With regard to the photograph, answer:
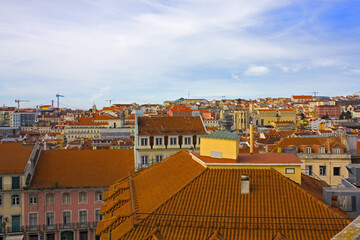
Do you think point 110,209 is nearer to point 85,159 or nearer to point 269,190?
point 269,190

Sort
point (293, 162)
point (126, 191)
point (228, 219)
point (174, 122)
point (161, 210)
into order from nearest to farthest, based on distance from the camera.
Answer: point (228, 219) → point (161, 210) → point (293, 162) → point (126, 191) → point (174, 122)

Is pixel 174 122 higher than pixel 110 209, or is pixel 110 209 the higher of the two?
pixel 174 122

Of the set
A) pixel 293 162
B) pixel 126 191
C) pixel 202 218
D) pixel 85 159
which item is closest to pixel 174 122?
pixel 85 159

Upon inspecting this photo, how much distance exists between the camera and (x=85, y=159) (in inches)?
1265

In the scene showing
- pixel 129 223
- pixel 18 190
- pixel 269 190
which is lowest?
pixel 18 190

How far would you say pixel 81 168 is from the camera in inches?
1219

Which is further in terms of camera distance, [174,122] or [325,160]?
[174,122]

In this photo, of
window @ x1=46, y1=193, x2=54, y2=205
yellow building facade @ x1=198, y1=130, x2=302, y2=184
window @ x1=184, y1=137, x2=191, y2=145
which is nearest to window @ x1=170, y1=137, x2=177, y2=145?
window @ x1=184, y1=137, x2=191, y2=145

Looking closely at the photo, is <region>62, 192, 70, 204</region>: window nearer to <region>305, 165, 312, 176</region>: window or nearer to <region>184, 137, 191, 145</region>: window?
<region>184, 137, 191, 145</region>: window

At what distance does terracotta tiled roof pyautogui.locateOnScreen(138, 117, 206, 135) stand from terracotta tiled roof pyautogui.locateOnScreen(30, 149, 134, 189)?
248 cm

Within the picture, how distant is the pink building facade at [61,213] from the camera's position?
92.7ft

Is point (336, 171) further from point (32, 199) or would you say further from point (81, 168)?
point (32, 199)

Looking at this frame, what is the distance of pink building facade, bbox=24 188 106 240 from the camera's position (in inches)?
1113

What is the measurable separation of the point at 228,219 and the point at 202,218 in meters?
0.70
